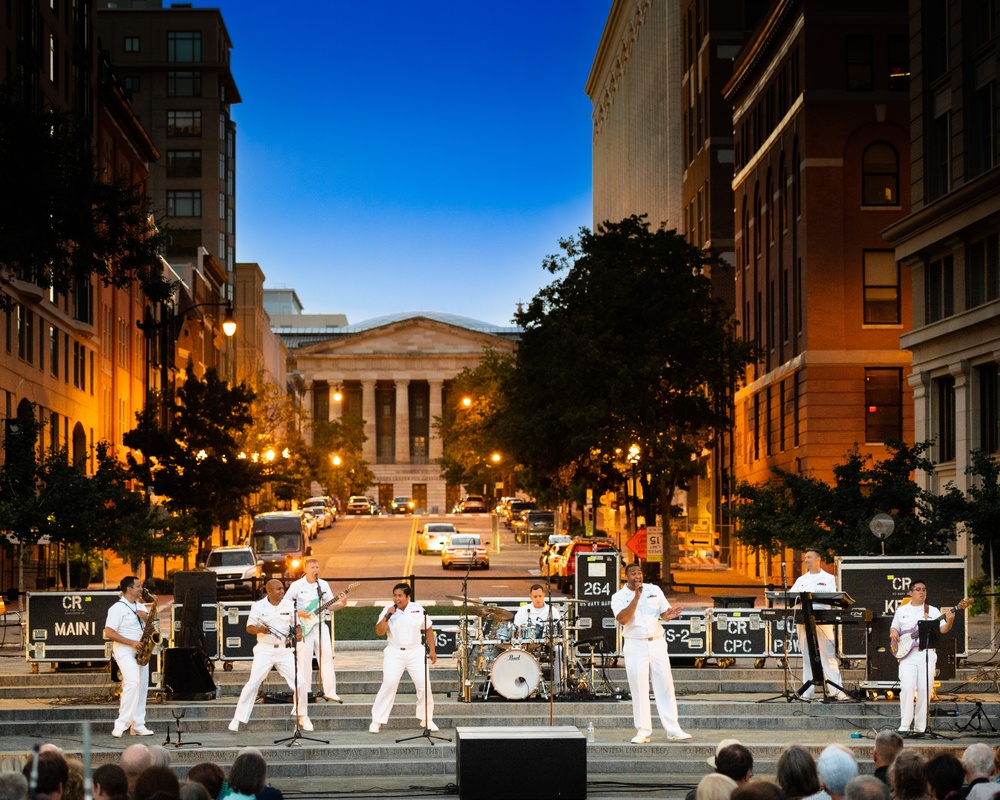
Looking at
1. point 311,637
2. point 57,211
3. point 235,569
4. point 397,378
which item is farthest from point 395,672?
point 397,378

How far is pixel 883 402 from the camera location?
55.7m

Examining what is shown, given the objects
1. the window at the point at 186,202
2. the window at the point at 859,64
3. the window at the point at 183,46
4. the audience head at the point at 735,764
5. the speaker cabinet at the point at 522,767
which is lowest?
the speaker cabinet at the point at 522,767

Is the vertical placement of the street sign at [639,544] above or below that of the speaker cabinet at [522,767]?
above

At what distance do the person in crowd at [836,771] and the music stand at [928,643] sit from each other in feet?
33.2

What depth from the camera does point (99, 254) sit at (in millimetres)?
A: 24594

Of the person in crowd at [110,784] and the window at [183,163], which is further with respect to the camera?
the window at [183,163]

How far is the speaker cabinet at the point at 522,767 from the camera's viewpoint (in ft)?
53.9

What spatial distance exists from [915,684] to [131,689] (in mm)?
9828

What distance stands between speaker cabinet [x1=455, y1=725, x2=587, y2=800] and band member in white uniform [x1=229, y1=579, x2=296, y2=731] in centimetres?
468

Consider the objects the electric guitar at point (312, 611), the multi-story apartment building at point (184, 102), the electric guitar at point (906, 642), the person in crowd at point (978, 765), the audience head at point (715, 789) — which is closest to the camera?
the audience head at point (715, 789)

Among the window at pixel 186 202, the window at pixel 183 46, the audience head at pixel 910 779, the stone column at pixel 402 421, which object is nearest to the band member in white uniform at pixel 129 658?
the audience head at pixel 910 779

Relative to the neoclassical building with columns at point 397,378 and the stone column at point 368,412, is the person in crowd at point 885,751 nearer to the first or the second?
the neoclassical building with columns at point 397,378

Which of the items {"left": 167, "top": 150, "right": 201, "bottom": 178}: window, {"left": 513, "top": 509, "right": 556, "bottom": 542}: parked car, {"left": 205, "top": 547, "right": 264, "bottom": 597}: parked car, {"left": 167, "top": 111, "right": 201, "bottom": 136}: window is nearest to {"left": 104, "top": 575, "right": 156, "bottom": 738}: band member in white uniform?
{"left": 205, "top": 547, "right": 264, "bottom": 597}: parked car

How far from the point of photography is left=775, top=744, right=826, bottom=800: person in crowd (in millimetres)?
10109
